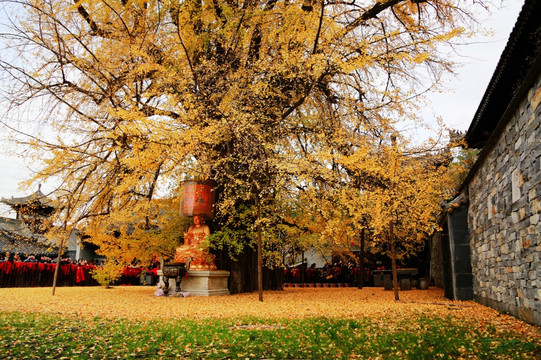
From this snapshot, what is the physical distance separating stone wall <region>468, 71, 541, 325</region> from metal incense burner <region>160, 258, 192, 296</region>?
7350mm

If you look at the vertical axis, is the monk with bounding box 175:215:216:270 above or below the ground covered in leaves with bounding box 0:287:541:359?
above

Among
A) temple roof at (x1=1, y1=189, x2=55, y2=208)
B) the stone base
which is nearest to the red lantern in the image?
the stone base

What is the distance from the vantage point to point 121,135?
10156 mm

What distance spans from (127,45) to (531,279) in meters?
9.78

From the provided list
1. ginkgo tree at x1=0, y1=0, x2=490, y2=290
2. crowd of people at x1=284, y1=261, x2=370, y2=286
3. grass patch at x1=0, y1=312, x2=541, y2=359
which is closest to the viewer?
grass patch at x1=0, y1=312, x2=541, y2=359

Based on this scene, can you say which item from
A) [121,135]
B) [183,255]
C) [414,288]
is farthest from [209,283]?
[414,288]

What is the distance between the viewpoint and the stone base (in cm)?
1162

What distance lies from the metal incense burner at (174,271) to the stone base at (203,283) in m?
0.27

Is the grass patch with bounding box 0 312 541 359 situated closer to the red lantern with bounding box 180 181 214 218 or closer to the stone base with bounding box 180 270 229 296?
the stone base with bounding box 180 270 229 296

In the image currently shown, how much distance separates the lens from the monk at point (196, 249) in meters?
12.0

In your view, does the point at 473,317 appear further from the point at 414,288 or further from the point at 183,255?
the point at 414,288

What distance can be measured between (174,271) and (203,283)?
92cm

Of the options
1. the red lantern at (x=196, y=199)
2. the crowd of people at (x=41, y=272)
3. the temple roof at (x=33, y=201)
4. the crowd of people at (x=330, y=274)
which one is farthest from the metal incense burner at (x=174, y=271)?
the crowd of people at (x=330, y=274)

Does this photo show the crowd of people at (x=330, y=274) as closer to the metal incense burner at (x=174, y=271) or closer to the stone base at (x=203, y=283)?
the stone base at (x=203, y=283)
